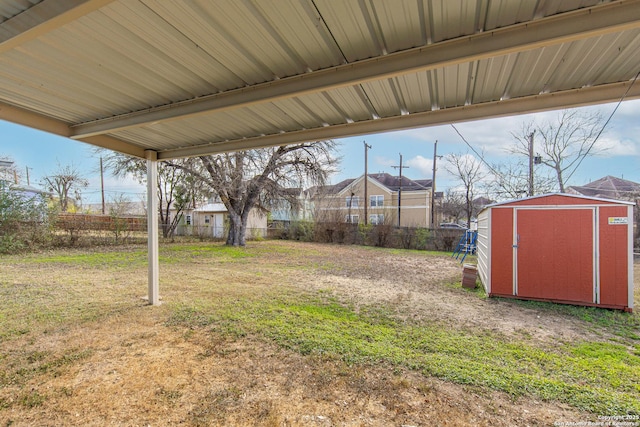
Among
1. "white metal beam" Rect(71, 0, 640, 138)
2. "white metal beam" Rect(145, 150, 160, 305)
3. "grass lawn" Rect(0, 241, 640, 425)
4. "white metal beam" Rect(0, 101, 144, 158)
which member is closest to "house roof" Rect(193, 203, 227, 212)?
"grass lawn" Rect(0, 241, 640, 425)

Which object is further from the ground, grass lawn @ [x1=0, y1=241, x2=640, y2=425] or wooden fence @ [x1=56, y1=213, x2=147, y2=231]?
A: wooden fence @ [x1=56, y1=213, x2=147, y2=231]

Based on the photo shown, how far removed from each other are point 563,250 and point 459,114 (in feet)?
11.6

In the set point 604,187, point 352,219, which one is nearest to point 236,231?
point 352,219

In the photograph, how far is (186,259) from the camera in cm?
877

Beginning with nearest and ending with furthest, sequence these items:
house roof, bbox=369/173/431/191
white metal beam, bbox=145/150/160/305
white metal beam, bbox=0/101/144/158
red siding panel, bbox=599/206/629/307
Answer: white metal beam, bbox=0/101/144/158 → white metal beam, bbox=145/150/160/305 → red siding panel, bbox=599/206/629/307 → house roof, bbox=369/173/431/191

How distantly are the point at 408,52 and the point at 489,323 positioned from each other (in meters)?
3.52

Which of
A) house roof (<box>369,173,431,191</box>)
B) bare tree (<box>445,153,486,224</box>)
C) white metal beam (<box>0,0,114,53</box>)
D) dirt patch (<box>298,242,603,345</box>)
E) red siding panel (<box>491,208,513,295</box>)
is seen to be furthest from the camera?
house roof (<box>369,173,431,191</box>)

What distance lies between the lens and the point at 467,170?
1756cm

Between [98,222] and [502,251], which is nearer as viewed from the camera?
[502,251]

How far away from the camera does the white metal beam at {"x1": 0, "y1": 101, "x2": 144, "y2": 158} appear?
8.86 feet

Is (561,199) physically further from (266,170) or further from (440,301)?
(266,170)

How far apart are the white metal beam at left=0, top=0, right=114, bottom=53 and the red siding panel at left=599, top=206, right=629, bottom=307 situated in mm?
6171

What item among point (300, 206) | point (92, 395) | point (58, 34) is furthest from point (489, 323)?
point (300, 206)

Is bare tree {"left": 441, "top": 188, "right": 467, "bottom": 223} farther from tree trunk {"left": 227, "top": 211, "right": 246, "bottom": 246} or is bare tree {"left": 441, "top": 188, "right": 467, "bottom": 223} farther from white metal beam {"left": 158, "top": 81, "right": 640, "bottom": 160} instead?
white metal beam {"left": 158, "top": 81, "right": 640, "bottom": 160}
